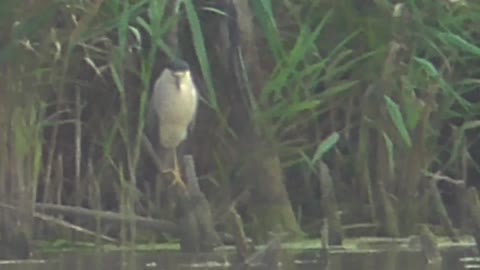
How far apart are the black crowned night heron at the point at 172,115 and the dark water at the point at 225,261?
78cm

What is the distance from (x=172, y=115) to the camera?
7.43 meters

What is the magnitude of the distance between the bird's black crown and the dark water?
79cm

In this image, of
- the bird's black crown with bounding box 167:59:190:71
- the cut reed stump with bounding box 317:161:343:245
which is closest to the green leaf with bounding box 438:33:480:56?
the cut reed stump with bounding box 317:161:343:245

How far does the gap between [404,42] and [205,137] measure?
85 centimetres

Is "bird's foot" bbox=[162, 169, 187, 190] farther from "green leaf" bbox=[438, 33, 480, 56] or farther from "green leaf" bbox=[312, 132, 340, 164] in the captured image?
"green leaf" bbox=[438, 33, 480, 56]

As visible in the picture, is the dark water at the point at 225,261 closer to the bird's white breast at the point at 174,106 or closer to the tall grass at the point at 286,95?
the tall grass at the point at 286,95

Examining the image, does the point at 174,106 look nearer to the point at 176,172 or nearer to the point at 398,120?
the point at 176,172

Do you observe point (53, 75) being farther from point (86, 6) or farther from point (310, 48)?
point (310, 48)

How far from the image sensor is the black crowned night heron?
23.1 ft

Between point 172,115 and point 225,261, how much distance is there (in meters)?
1.66

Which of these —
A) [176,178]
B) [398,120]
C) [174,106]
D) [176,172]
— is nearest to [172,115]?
[174,106]

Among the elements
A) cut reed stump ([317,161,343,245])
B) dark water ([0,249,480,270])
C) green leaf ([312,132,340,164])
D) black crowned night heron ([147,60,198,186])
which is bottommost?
dark water ([0,249,480,270])

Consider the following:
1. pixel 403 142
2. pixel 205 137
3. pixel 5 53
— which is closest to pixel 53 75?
pixel 5 53

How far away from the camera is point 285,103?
657 centimetres
